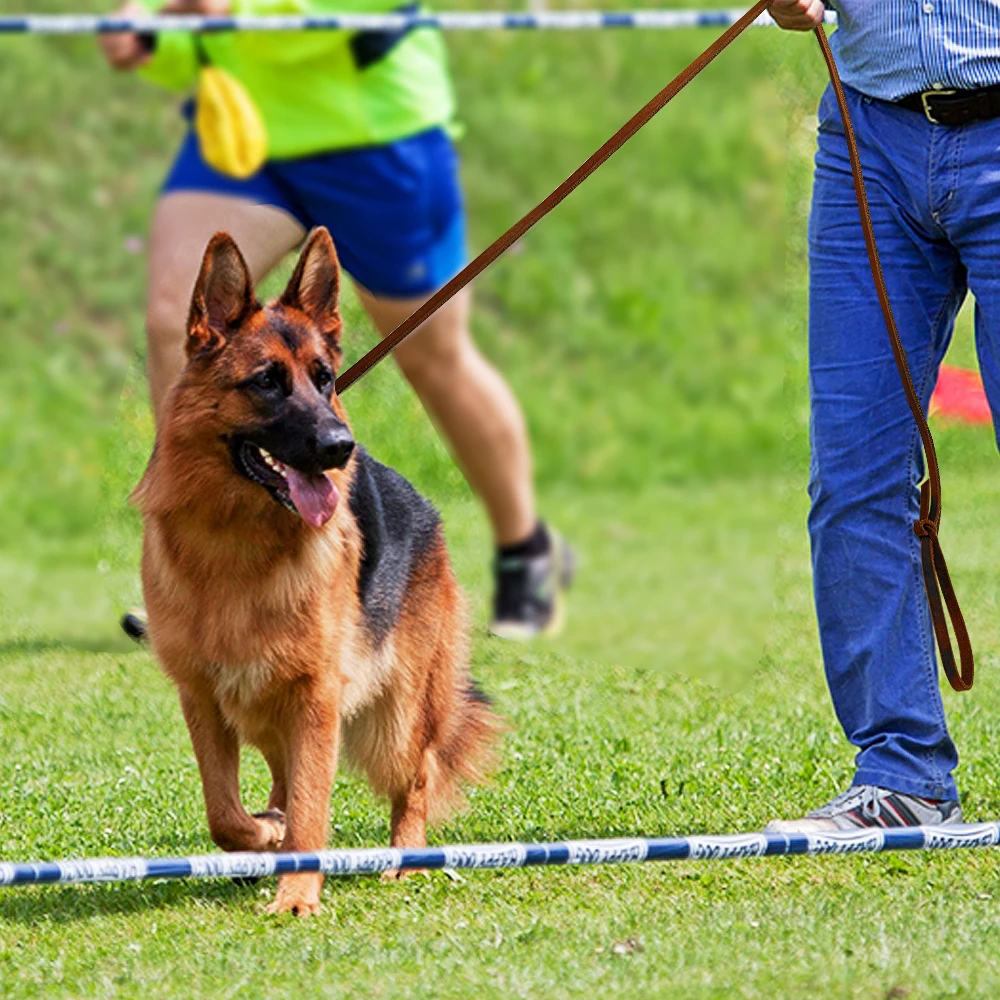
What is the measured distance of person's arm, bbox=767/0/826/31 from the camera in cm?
412

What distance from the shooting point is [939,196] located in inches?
162

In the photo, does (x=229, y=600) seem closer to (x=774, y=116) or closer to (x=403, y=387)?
(x=403, y=387)

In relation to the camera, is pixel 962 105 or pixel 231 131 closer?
pixel 962 105

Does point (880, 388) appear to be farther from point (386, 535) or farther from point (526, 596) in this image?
point (526, 596)

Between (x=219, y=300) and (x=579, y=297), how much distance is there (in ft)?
36.6

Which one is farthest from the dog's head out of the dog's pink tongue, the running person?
the running person

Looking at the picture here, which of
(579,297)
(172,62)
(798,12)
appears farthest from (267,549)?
(579,297)

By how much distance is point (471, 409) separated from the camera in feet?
23.5

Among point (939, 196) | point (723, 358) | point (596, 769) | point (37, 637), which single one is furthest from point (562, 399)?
point (939, 196)

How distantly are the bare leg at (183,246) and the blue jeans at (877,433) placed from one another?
162 centimetres

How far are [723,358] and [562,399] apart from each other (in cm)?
144

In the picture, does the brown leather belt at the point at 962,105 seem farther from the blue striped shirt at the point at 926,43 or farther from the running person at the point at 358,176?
the running person at the point at 358,176

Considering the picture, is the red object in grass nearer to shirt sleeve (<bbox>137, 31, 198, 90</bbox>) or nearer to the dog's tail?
shirt sleeve (<bbox>137, 31, 198, 90</bbox>)

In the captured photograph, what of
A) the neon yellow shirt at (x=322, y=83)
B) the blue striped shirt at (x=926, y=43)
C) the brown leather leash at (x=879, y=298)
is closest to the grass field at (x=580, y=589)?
the brown leather leash at (x=879, y=298)
